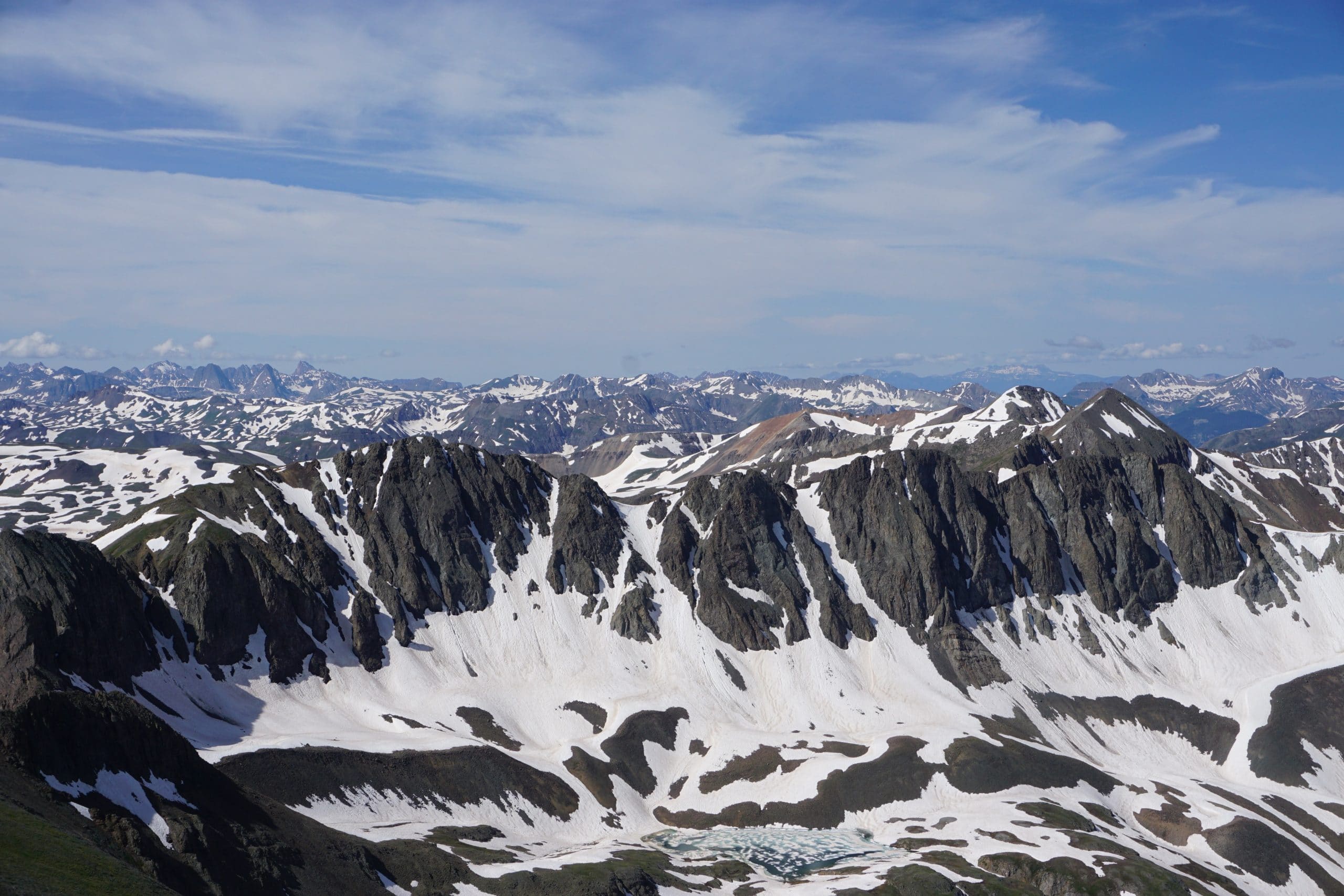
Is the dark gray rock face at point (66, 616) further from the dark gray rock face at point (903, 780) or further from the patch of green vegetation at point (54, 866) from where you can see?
the dark gray rock face at point (903, 780)

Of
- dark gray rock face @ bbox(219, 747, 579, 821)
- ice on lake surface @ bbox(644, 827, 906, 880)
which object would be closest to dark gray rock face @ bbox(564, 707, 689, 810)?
dark gray rock face @ bbox(219, 747, 579, 821)

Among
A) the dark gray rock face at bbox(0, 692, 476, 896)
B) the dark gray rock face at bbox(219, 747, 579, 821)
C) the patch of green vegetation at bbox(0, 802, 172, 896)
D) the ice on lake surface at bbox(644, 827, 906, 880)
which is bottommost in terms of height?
the ice on lake surface at bbox(644, 827, 906, 880)

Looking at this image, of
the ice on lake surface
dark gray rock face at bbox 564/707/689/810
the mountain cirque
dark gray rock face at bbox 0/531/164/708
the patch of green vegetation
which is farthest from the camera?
dark gray rock face at bbox 564/707/689/810

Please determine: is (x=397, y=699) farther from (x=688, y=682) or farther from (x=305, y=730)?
(x=688, y=682)

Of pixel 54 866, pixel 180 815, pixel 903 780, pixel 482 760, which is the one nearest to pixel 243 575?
pixel 482 760

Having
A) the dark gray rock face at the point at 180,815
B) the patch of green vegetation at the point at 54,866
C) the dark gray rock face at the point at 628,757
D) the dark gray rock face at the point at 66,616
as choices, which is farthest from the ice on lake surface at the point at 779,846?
the patch of green vegetation at the point at 54,866

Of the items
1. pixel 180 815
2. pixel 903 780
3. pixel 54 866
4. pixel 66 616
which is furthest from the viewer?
pixel 903 780

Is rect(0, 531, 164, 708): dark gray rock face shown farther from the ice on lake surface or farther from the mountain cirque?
the ice on lake surface

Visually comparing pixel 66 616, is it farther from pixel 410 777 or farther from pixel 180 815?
pixel 180 815
